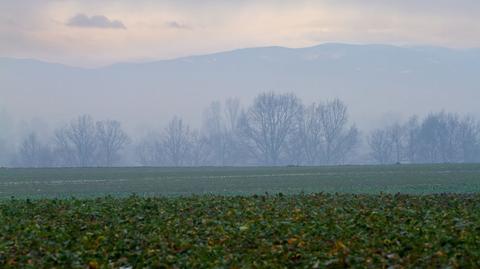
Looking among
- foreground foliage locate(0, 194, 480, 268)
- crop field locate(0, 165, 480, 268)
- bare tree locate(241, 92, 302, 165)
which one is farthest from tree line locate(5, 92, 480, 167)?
foreground foliage locate(0, 194, 480, 268)

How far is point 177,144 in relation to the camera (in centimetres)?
16238

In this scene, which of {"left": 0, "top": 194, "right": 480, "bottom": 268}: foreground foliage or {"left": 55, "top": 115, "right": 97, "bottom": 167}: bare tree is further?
{"left": 55, "top": 115, "right": 97, "bottom": 167}: bare tree

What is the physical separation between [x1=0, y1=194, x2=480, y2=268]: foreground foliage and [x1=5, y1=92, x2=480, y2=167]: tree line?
119137 mm

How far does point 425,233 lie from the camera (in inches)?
616

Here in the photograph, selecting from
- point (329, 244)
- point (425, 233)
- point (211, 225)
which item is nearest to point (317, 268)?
point (329, 244)

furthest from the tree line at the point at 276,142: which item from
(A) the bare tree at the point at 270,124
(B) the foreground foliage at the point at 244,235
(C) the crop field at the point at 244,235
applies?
(B) the foreground foliage at the point at 244,235

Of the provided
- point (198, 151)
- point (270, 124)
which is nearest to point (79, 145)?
point (198, 151)

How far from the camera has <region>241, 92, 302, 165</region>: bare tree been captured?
474 feet

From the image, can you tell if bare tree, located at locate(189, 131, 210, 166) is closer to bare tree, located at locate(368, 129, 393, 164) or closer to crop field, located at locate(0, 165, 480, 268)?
bare tree, located at locate(368, 129, 393, 164)

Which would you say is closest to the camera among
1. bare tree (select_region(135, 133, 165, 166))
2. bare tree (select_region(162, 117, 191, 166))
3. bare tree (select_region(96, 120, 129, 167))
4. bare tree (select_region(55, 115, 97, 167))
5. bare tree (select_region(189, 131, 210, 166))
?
bare tree (select_region(55, 115, 97, 167))

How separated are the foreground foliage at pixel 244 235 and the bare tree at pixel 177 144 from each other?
13619 cm

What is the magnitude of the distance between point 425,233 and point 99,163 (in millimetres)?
139843

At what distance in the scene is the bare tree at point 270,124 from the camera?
144 m

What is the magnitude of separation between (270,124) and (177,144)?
925 inches
